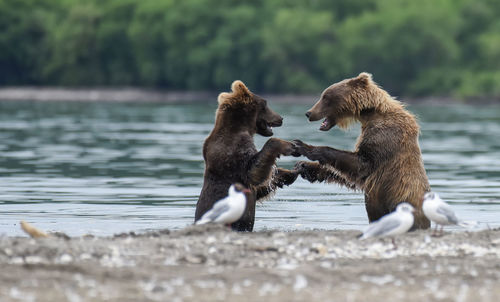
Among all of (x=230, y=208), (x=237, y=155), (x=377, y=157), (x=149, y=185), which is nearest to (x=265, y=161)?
(x=237, y=155)

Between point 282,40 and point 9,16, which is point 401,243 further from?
point 9,16

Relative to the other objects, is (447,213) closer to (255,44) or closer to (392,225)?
(392,225)

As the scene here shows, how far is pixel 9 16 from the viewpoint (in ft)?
379

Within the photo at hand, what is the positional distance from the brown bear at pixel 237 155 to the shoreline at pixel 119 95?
8197cm

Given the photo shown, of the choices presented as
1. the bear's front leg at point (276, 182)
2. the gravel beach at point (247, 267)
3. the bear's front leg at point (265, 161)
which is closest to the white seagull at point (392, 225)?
the gravel beach at point (247, 267)

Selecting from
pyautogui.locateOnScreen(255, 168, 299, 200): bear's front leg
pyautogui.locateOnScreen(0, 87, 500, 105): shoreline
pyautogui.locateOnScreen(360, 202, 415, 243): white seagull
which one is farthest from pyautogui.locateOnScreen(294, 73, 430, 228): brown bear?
pyautogui.locateOnScreen(0, 87, 500, 105): shoreline

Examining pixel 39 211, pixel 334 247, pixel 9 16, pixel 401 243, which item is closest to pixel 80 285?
pixel 334 247

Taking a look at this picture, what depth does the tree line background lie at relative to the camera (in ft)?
316

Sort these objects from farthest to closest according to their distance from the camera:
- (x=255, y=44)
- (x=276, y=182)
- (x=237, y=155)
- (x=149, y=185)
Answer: (x=255, y=44), (x=149, y=185), (x=276, y=182), (x=237, y=155)

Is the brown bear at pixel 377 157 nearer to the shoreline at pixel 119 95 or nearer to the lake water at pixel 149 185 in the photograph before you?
the lake water at pixel 149 185

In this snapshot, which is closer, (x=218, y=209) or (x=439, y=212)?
(x=439, y=212)

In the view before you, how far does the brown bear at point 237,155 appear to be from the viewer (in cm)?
1063

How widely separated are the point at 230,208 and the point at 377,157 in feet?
6.65

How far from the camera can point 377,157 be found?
35.6ft
